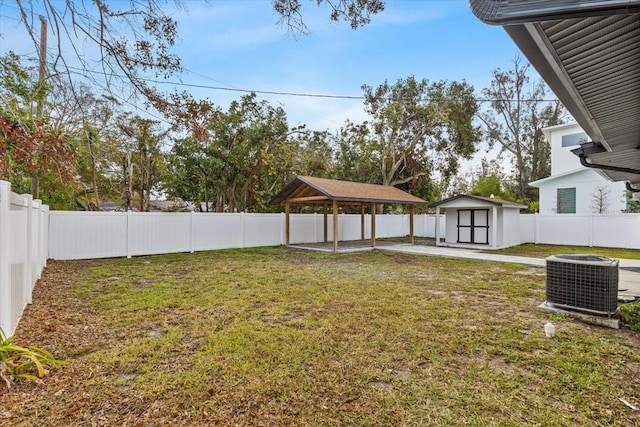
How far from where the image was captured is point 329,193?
37.1 ft

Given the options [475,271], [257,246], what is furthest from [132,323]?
[257,246]

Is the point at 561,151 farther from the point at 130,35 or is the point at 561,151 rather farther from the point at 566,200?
the point at 130,35

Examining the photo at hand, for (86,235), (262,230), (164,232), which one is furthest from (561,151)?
(86,235)

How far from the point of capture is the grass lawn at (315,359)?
2359 mm

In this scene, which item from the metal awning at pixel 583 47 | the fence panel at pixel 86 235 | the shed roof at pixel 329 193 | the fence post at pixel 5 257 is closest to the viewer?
the metal awning at pixel 583 47

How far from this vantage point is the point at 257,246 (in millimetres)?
13266

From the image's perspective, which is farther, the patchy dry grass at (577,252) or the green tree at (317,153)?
the green tree at (317,153)

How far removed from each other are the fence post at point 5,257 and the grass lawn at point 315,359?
0.54 m

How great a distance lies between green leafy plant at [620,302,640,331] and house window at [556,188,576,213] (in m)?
13.9

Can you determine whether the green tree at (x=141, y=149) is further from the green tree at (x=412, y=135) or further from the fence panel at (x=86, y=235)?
the green tree at (x=412, y=135)

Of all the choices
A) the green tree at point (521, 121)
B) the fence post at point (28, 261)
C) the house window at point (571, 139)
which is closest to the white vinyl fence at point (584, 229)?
the house window at point (571, 139)

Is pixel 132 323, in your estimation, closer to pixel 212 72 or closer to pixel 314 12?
pixel 314 12

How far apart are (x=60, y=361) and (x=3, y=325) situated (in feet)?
1.94

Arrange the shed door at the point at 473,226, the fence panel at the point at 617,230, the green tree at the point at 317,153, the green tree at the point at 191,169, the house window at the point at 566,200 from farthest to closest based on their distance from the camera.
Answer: the green tree at the point at 317,153 < the house window at the point at 566,200 < the green tree at the point at 191,169 < the shed door at the point at 473,226 < the fence panel at the point at 617,230
